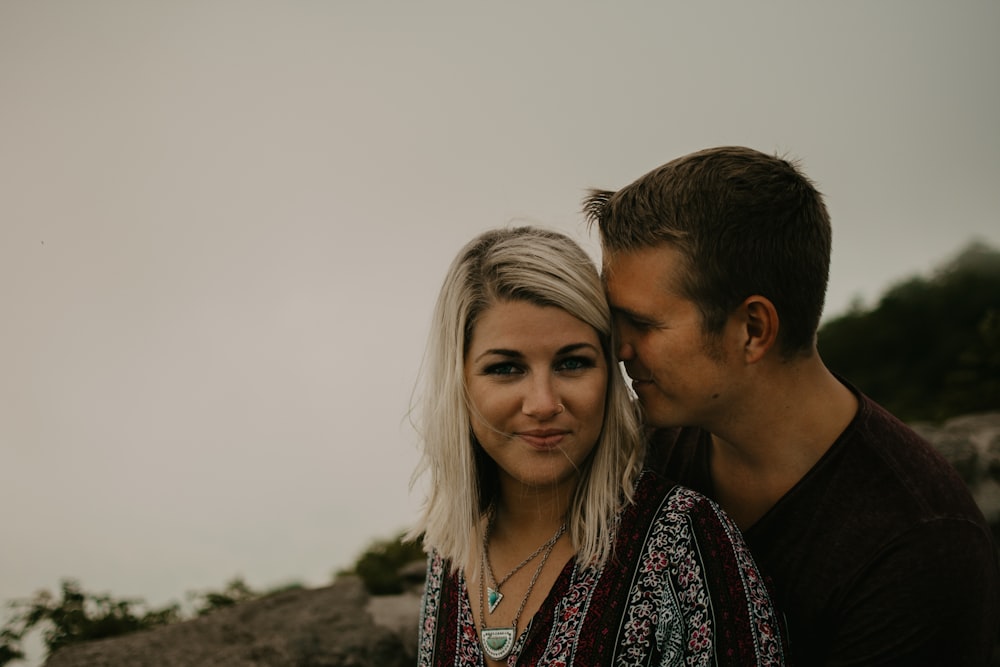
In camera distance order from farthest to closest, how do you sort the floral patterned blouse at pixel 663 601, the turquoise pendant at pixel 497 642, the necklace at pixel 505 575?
the necklace at pixel 505 575
the turquoise pendant at pixel 497 642
the floral patterned blouse at pixel 663 601

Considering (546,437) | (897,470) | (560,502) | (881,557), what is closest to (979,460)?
(897,470)

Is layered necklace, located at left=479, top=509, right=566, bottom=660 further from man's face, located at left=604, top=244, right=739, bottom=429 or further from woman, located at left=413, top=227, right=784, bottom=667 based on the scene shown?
man's face, located at left=604, top=244, right=739, bottom=429

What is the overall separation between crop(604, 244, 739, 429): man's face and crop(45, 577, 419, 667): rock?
1691 millimetres

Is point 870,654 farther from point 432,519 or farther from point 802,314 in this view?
→ point 432,519

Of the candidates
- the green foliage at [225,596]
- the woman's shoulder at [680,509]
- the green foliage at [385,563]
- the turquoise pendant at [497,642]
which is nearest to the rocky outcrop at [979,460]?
the woman's shoulder at [680,509]

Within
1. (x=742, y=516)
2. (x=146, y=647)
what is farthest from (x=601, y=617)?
(x=146, y=647)

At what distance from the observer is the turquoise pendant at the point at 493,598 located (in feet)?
9.05

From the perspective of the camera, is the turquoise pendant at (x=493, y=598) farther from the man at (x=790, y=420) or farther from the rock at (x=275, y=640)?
the rock at (x=275, y=640)

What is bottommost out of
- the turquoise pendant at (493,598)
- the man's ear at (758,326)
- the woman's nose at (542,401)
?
the turquoise pendant at (493,598)

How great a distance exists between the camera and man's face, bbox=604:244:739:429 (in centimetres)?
267

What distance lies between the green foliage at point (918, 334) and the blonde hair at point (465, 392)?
4938 millimetres

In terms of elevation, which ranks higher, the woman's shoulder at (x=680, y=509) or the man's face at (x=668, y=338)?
the man's face at (x=668, y=338)

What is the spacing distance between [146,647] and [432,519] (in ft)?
4.26

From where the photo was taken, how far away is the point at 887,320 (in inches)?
359
